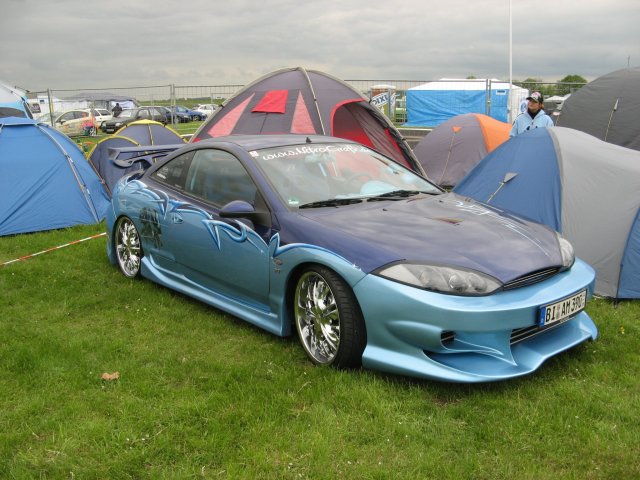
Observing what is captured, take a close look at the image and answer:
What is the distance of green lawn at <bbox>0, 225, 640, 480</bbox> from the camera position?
300 centimetres

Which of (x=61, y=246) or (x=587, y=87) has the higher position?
(x=587, y=87)

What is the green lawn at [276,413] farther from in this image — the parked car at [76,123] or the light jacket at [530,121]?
the parked car at [76,123]

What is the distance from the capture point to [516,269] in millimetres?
3660

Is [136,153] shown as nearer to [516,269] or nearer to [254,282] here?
[254,282]

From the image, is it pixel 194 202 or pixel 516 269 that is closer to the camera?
pixel 516 269

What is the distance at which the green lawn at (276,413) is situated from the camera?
2996mm

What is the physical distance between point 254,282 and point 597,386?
2239 millimetres

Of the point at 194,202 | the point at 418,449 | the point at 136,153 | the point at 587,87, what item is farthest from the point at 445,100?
the point at 418,449

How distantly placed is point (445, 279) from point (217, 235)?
1.90 metres

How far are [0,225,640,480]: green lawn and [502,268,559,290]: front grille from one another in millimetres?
562

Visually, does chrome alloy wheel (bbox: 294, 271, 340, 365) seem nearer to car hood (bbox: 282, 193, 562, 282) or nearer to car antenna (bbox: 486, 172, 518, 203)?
car hood (bbox: 282, 193, 562, 282)

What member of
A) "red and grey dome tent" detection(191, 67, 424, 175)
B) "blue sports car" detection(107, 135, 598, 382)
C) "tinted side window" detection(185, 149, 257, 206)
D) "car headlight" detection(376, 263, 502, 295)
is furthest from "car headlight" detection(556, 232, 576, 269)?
"red and grey dome tent" detection(191, 67, 424, 175)

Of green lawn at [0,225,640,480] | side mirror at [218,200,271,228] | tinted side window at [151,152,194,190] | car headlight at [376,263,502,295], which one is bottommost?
green lawn at [0,225,640,480]

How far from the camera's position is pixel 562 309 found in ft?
12.2
